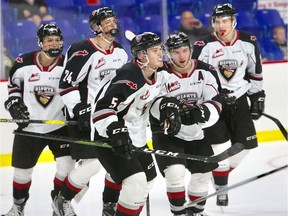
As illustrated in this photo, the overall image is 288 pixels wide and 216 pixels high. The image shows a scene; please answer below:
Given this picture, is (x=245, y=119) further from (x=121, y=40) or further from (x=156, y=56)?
(x=121, y=40)

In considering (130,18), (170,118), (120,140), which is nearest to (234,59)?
(170,118)

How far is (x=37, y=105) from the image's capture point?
551 cm

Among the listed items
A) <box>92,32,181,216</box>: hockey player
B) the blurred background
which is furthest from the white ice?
the blurred background

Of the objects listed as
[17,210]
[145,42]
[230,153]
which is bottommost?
[17,210]

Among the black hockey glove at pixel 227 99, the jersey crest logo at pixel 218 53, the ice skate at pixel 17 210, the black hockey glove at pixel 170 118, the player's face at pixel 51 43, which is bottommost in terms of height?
the ice skate at pixel 17 210

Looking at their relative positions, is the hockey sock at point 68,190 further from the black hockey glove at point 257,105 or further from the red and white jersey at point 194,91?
the black hockey glove at point 257,105

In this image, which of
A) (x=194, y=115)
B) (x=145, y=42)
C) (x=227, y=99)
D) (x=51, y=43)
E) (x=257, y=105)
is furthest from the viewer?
(x=257, y=105)

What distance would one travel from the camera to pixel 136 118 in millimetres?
4562

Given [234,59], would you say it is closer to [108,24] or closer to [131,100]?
[108,24]

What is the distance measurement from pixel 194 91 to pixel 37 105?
102 centimetres

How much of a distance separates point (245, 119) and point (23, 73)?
4.72 ft

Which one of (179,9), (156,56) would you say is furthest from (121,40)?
(156,56)

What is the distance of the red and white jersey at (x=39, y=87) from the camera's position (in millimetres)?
5465

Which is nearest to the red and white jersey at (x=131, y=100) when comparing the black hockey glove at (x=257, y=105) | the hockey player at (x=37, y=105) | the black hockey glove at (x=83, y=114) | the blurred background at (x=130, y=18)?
the black hockey glove at (x=83, y=114)
